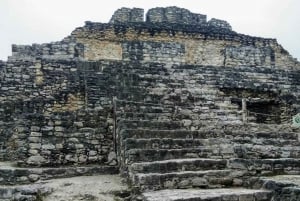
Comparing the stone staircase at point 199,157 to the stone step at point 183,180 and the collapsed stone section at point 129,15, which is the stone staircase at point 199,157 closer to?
the stone step at point 183,180

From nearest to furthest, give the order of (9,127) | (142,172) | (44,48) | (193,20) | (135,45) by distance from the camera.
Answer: (142,172)
(9,127)
(44,48)
(135,45)
(193,20)

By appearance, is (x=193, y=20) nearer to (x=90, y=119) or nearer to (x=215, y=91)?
(x=215, y=91)

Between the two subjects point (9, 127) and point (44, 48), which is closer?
point (9, 127)

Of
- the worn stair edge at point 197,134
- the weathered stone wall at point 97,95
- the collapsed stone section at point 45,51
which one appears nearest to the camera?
the worn stair edge at point 197,134

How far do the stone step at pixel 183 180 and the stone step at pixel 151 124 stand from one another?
1699 millimetres

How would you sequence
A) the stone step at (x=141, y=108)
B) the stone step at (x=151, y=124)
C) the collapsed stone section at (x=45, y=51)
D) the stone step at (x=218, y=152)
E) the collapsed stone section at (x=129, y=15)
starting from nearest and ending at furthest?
the stone step at (x=218, y=152) < the stone step at (x=151, y=124) < the stone step at (x=141, y=108) < the collapsed stone section at (x=45, y=51) < the collapsed stone section at (x=129, y=15)

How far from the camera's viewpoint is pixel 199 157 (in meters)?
7.83

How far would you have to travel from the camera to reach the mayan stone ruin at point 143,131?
698 cm

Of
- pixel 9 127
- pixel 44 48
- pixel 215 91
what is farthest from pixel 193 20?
pixel 9 127

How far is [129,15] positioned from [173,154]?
53.0 feet

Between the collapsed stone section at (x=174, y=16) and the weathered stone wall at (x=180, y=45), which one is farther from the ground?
the collapsed stone section at (x=174, y=16)

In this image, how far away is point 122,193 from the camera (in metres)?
7.14

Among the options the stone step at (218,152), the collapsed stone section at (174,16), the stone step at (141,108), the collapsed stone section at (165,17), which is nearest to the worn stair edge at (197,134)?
the stone step at (218,152)

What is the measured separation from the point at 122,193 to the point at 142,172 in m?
0.50
